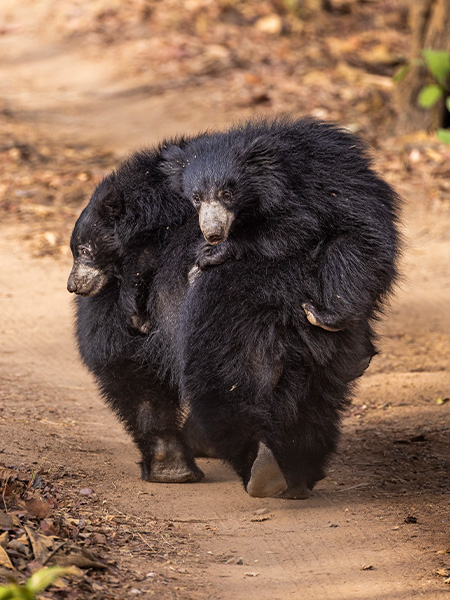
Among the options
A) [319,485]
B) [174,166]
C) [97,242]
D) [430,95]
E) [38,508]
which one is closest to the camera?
[38,508]

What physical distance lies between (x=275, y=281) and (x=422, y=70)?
807cm

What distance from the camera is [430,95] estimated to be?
10258mm

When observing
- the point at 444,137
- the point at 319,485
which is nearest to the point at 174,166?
the point at 319,485

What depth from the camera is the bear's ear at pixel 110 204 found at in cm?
406

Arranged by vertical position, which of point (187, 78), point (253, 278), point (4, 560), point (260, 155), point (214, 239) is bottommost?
point (187, 78)

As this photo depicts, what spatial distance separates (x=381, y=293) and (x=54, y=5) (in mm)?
16460

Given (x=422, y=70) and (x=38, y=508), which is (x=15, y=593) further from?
(x=422, y=70)

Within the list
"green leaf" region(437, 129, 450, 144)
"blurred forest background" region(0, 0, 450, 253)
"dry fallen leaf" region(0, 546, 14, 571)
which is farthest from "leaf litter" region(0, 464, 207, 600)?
"green leaf" region(437, 129, 450, 144)

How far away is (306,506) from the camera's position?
13.3 ft

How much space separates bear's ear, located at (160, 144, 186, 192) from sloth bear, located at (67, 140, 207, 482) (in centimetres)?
7

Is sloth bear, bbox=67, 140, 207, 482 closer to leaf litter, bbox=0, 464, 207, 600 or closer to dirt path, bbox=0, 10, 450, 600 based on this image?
dirt path, bbox=0, 10, 450, 600

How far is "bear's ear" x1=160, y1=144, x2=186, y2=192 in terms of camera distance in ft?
12.9

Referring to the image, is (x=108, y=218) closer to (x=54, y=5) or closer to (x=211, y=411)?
(x=211, y=411)

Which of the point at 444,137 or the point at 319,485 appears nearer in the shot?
the point at 319,485
